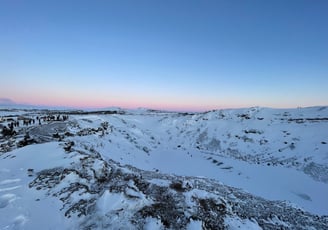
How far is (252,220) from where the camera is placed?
383 inches

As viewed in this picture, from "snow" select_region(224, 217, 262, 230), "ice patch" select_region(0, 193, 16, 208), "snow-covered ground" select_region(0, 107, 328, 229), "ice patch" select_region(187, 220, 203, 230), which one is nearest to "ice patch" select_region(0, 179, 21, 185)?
"snow-covered ground" select_region(0, 107, 328, 229)

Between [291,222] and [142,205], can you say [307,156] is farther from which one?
[142,205]

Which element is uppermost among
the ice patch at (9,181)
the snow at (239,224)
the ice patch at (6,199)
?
the ice patch at (9,181)

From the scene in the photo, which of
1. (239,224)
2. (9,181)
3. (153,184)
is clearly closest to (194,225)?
(239,224)

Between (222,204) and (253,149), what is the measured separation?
20229 millimetres

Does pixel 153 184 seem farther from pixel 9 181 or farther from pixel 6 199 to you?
pixel 9 181

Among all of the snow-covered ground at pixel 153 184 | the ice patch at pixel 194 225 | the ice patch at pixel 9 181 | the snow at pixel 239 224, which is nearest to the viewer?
the ice patch at pixel 194 225

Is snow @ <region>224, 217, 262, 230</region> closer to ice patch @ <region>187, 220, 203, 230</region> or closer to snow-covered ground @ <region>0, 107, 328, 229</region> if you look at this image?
snow-covered ground @ <region>0, 107, 328, 229</region>

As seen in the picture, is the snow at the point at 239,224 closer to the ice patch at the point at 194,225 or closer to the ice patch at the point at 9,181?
the ice patch at the point at 194,225

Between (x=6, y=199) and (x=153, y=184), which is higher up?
(x=6, y=199)

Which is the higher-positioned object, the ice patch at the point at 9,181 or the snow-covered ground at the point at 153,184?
the ice patch at the point at 9,181

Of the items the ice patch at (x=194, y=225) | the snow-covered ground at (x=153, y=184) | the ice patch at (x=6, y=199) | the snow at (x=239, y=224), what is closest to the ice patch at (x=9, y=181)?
the snow-covered ground at (x=153, y=184)

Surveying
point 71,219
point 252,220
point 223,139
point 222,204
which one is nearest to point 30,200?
point 71,219

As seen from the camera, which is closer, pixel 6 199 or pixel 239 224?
pixel 6 199
